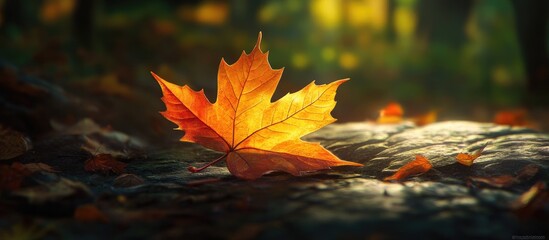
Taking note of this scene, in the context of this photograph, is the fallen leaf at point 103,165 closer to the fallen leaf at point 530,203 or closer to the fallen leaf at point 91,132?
the fallen leaf at point 91,132

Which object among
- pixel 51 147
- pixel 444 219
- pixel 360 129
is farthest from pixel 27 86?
pixel 444 219

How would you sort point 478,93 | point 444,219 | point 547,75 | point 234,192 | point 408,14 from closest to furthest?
point 444,219
point 234,192
point 547,75
point 478,93
point 408,14

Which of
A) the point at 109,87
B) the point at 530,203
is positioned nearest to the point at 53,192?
the point at 530,203

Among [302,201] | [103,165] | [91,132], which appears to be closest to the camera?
[302,201]

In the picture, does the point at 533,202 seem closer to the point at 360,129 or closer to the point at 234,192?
the point at 234,192

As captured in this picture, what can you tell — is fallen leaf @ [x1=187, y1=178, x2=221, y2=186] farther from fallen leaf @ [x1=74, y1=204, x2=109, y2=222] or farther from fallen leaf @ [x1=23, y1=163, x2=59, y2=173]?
fallen leaf @ [x1=23, y1=163, x2=59, y2=173]

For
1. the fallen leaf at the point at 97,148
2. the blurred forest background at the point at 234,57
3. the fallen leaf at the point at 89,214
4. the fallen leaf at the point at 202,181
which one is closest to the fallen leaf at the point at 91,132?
the fallen leaf at the point at 97,148

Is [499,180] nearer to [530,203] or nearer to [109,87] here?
[530,203]
